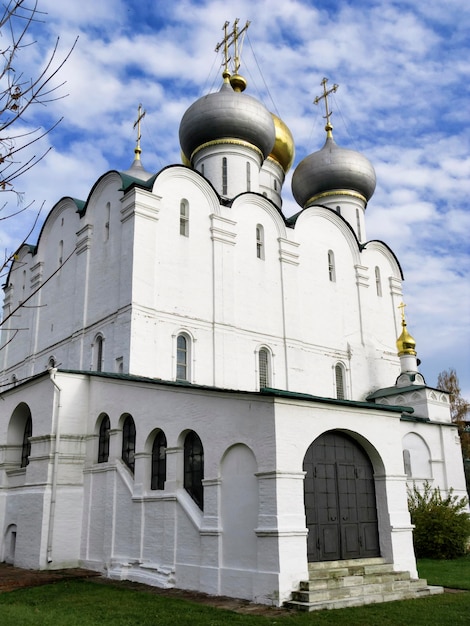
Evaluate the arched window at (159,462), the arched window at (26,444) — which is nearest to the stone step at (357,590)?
the arched window at (159,462)

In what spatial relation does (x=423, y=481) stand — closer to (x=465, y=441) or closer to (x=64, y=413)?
(x=64, y=413)

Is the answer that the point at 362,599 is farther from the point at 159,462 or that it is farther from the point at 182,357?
the point at 182,357

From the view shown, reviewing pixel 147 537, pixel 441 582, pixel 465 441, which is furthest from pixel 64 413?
pixel 465 441

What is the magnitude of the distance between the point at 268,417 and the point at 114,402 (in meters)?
4.86

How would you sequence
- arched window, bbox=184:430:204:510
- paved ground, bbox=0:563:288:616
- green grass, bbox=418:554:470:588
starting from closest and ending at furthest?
paved ground, bbox=0:563:288:616 < arched window, bbox=184:430:204:510 < green grass, bbox=418:554:470:588

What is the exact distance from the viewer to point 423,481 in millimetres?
19062

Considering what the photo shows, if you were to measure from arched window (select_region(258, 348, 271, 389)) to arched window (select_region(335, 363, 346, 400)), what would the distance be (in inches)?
118

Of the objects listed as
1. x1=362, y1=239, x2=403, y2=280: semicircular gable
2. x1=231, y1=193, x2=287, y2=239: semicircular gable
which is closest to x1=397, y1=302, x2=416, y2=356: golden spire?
x1=362, y1=239, x2=403, y2=280: semicircular gable

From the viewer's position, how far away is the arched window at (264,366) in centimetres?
1895

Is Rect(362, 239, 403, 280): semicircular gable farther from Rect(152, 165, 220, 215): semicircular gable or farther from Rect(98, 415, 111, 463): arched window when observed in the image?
Rect(98, 415, 111, 463): arched window

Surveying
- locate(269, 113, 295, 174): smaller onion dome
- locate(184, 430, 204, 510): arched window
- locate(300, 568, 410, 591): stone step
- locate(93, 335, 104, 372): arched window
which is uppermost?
locate(269, 113, 295, 174): smaller onion dome

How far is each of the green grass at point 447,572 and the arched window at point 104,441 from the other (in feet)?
21.8

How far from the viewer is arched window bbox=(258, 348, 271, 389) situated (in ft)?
62.2

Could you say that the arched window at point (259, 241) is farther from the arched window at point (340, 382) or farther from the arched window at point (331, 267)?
the arched window at point (340, 382)
